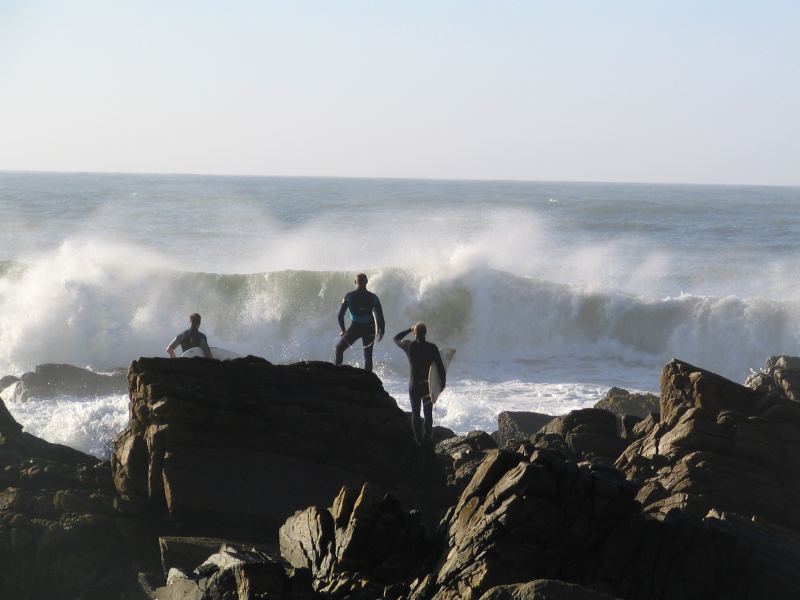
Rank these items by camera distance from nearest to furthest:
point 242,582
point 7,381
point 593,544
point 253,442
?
1. point 242,582
2. point 593,544
3. point 253,442
4. point 7,381

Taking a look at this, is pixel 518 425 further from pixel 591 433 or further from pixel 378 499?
pixel 378 499

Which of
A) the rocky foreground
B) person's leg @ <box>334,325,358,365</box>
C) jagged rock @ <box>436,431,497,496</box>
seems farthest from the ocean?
the rocky foreground

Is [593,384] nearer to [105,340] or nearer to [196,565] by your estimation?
[105,340]

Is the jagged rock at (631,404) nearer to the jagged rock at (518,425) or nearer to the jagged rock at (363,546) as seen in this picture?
the jagged rock at (518,425)

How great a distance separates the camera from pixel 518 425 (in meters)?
15.6

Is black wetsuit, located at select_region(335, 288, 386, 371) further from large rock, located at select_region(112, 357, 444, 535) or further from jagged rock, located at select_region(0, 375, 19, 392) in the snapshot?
jagged rock, located at select_region(0, 375, 19, 392)

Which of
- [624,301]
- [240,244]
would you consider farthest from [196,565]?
[240,244]

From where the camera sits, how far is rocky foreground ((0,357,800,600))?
27.9 feet

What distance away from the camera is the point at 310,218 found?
71312 millimetres

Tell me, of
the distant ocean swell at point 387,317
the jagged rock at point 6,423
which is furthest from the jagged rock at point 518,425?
the distant ocean swell at point 387,317

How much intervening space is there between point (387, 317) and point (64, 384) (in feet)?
44.4

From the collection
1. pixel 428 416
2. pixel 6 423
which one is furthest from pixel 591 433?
pixel 6 423

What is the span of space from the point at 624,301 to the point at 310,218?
41.7 m

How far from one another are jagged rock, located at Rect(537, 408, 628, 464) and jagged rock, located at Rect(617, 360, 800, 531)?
0.82m
